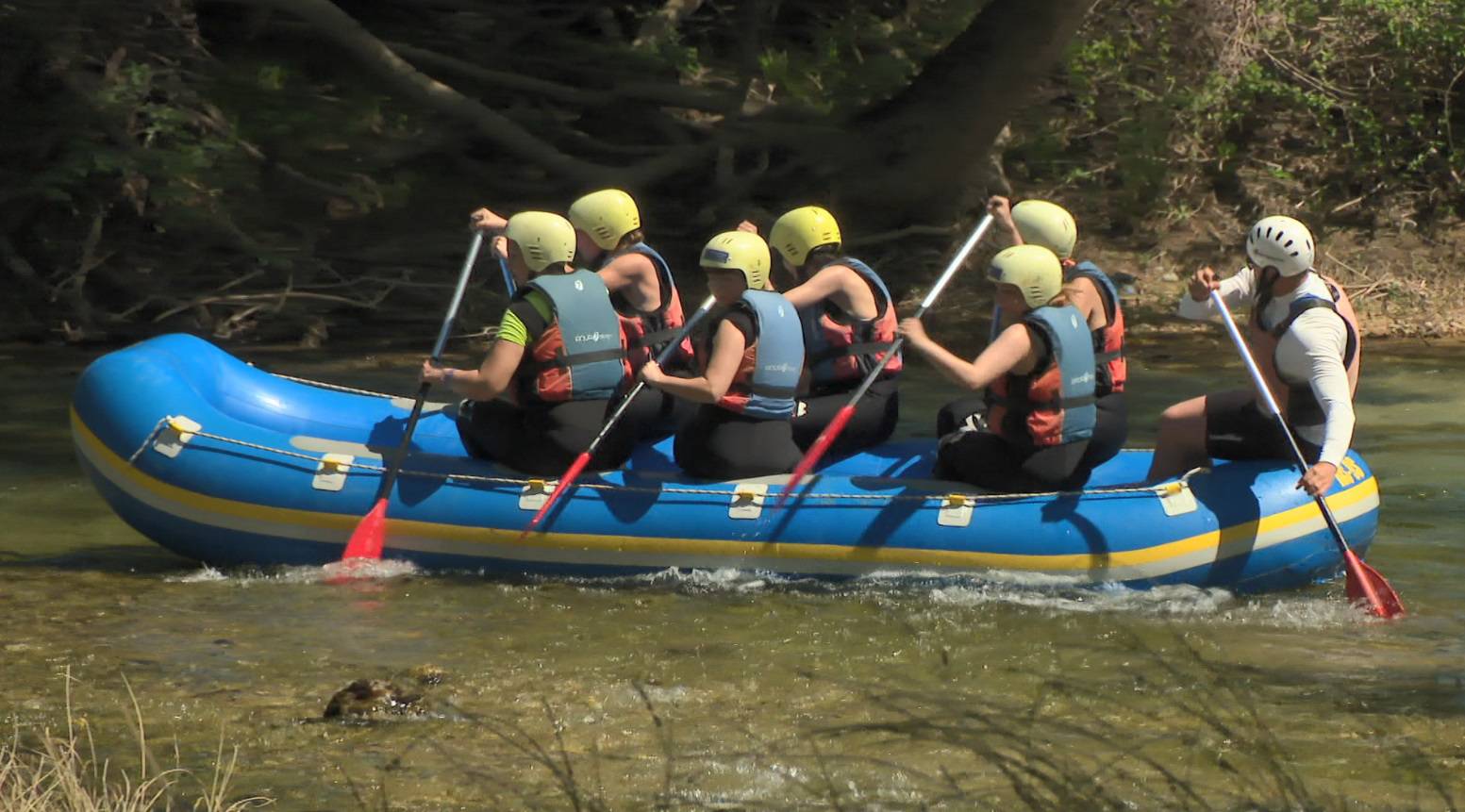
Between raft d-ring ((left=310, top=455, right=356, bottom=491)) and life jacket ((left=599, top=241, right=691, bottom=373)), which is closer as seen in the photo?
raft d-ring ((left=310, top=455, right=356, bottom=491))

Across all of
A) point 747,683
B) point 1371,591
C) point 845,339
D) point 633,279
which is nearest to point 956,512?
point 845,339

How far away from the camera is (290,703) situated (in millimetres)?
5371

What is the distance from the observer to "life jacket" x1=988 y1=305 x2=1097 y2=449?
20.5 ft

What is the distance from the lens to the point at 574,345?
679 centimetres

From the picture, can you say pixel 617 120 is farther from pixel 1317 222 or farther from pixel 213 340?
pixel 1317 222

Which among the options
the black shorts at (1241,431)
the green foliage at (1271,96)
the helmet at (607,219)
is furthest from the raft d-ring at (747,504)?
the green foliage at (1271,96)

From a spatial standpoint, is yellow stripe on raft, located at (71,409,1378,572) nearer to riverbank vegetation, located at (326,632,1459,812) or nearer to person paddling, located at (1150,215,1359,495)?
person paddling, located at (1150,215,1359,495)

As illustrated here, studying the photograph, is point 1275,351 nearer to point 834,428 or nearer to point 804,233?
point 834,428

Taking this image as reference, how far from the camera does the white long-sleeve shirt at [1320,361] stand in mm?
5992

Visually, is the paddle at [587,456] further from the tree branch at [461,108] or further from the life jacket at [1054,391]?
the tree branch at [461,108]

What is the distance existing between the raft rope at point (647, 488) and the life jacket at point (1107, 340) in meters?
0.37

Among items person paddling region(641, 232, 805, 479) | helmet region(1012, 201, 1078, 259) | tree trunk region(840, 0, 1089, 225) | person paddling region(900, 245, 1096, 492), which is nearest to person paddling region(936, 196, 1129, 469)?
helmet region(1012, 201, 1078, 259)

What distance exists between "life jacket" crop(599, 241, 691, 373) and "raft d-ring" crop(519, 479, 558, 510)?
677 millimetres

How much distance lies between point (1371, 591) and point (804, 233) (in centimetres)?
222
